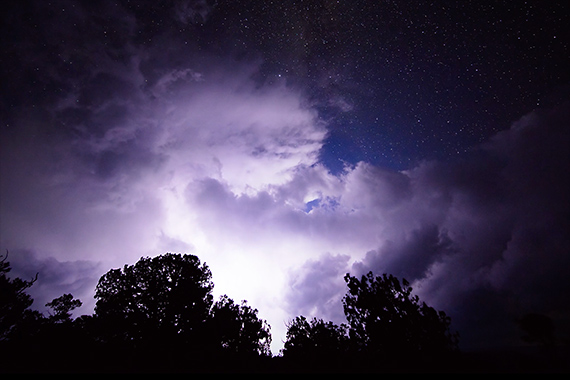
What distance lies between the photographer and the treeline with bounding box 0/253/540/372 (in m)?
12.1

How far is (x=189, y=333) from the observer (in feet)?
71.7

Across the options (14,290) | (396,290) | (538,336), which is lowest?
(538,336)

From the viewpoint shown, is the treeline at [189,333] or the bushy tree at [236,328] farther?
the bushy tree at [236,328]

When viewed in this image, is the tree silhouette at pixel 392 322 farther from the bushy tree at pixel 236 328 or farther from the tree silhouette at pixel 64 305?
the tree silhouette at pixel 64 305

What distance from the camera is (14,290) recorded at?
2017 cm

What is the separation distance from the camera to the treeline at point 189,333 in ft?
39.6

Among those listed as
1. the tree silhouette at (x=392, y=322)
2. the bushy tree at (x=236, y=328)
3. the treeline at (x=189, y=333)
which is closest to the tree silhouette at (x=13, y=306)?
the treeline at (x=189, y=333)

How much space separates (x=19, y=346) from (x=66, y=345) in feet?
11.4

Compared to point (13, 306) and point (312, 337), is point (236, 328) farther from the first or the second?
point (13, 306)

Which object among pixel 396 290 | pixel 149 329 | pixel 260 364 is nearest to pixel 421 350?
pixel 396 290

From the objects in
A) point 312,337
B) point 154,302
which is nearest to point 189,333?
point 154,302

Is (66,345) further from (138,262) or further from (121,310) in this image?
(138,262)

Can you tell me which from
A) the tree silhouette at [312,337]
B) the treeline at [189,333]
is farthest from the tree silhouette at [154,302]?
the tree silhouette at [312,337]

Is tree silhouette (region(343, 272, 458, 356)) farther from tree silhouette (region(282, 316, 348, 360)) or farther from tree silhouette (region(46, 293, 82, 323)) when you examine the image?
tree silhouette (region(46, 293, 82, 323))
